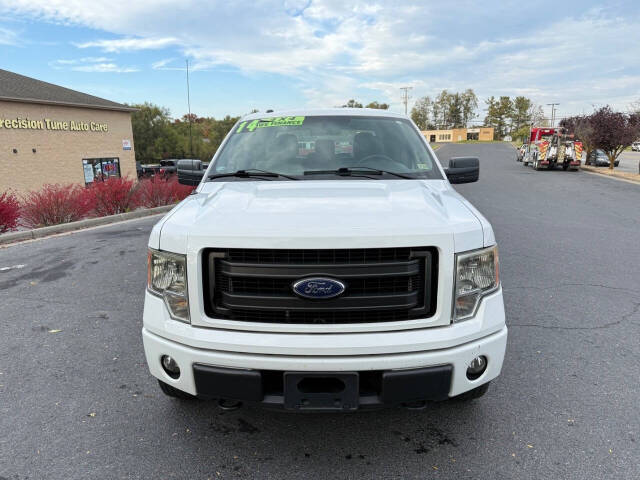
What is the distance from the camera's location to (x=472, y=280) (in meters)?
2.32

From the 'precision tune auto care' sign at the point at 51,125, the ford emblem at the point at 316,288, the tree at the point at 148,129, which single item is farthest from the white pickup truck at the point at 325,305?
the tree at the point at 148,129

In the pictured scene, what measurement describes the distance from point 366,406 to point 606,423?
169 centimetres

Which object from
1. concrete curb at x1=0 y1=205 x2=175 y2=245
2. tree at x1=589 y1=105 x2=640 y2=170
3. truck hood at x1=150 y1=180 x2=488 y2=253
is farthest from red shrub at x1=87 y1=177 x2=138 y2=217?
tree at x1=589 y1=105 x2=640 y2=170

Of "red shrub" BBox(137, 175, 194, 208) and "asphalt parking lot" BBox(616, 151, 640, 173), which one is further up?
"red shrub" BBox(137, 175, 194, 208)

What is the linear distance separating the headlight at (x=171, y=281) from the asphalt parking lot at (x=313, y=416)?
864mm

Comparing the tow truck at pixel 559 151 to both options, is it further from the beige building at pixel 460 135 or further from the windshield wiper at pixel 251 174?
the beige building at pixel 460 135

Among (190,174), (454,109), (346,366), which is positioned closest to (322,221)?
(346,366)

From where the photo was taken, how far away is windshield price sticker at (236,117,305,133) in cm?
401

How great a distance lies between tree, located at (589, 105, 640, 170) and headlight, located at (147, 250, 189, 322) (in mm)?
29340

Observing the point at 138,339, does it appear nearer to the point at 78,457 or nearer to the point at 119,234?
the point at 78,457

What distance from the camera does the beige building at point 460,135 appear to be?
11416cm

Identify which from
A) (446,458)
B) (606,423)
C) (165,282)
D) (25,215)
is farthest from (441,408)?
(25,215)

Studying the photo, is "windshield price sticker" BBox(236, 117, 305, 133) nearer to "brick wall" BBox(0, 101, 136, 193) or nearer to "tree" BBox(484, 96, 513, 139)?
"brick wall" BBox(0, 101, 136, 193)

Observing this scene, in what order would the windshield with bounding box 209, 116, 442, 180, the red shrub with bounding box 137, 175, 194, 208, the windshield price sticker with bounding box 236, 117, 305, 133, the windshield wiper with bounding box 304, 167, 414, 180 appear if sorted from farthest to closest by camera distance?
the red shrub with bounding box 137, 175, 194, 208 → the windshield price sticker with bounding box 236, 117, 305, 133 → the windshield with bounding box 209, 116, 442, 180 → the windshield wiper with bounding box 304, 167, 414, 180
